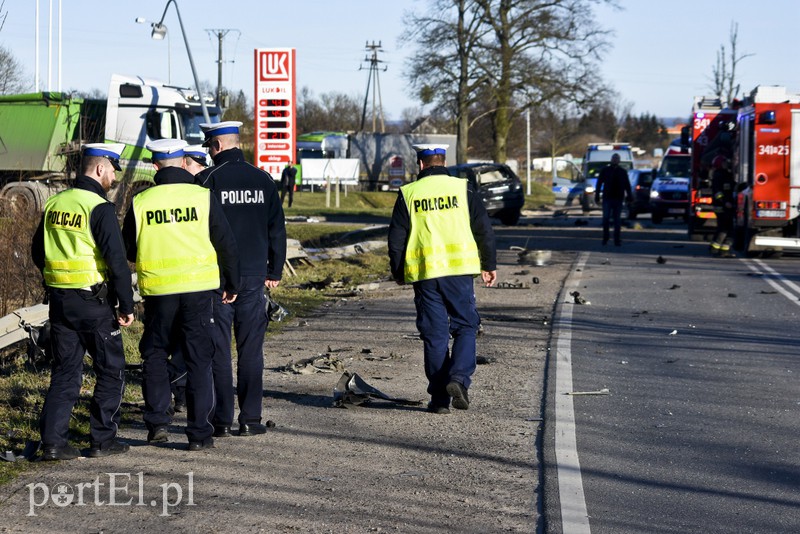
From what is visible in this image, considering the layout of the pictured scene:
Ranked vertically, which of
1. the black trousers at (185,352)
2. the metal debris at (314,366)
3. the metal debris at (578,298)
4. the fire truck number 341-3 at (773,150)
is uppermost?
the fire truck number 341-3 at (773,150)

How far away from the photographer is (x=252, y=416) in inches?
289

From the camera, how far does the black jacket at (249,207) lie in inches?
289

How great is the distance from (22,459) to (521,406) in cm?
340

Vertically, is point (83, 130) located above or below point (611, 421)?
above

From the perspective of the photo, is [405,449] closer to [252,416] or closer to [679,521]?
[252,416]

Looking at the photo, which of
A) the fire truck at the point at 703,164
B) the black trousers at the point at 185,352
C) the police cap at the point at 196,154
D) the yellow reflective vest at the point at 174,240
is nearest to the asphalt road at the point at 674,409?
the black trousers at the point at 185,352

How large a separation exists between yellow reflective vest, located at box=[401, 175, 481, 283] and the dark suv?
23.6 m

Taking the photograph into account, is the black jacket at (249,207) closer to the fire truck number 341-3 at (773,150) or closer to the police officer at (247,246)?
the police officer at (247,246)

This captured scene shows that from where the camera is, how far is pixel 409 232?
320 inches

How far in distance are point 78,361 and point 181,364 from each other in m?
0.99

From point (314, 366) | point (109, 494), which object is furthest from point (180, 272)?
point (314, 366)

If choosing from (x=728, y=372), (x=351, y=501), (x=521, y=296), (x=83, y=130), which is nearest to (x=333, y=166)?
(x=83, y=130)

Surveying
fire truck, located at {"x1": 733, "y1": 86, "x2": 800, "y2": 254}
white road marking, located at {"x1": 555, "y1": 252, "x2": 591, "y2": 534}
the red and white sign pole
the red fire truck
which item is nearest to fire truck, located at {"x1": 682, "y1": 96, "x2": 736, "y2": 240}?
the red fire truck

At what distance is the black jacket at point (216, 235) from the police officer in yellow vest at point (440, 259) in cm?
146
